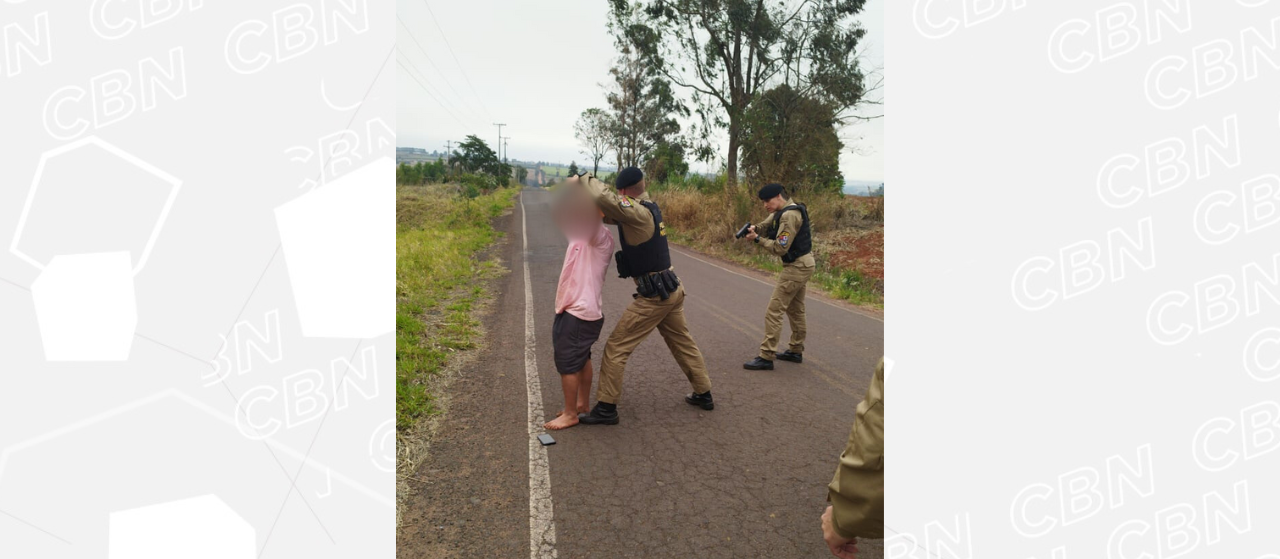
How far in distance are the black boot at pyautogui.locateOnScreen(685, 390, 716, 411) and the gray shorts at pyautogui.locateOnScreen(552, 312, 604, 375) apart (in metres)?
0.99

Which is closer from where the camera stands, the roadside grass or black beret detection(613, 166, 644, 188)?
black beret detection(613, 166, 644, 188)

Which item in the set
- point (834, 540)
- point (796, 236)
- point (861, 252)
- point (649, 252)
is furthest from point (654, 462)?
point (861, 252)

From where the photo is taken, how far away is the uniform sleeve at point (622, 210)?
4.33m

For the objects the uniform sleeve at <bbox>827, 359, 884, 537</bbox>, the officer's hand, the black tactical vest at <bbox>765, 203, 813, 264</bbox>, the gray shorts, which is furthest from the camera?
the black tactical vest at <bbox>765, 203, 813, 264</bbox>

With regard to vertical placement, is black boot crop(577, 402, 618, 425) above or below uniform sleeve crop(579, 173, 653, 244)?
below

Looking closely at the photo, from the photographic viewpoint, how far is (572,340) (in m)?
4.68

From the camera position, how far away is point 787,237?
21.0 feet

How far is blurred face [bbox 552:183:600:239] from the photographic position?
173 inches

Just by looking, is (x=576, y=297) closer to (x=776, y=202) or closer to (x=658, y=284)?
(x=658, y=284)

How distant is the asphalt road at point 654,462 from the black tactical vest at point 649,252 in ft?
1.76

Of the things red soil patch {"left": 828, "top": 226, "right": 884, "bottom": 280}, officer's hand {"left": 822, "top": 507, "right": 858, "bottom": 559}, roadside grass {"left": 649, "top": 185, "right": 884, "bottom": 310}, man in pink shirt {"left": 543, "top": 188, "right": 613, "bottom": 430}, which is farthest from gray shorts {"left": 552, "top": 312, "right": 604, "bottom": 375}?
red soil patch {"left": 828, "top": 226, "right": 884, "bottom": 280}

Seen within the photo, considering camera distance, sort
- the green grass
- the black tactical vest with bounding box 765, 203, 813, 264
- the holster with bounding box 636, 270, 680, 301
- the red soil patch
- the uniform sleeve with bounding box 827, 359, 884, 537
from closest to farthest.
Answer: the uniform sleeve with bounding box 827, 359, 884, 537, the holster with bounding box 636, 270, 680, 301, the green grass, the black tactical vest with bounding box 765, 203, 813, 264, the red soil patch

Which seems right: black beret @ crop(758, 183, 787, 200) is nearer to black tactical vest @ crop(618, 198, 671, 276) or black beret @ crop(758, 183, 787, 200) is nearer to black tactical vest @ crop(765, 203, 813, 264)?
black tactical vest @ crop(765, 203, 813, 264)

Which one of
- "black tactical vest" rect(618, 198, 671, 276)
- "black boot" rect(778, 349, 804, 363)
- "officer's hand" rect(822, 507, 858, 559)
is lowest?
"black boot" rect(778, 349, 804, 363)
